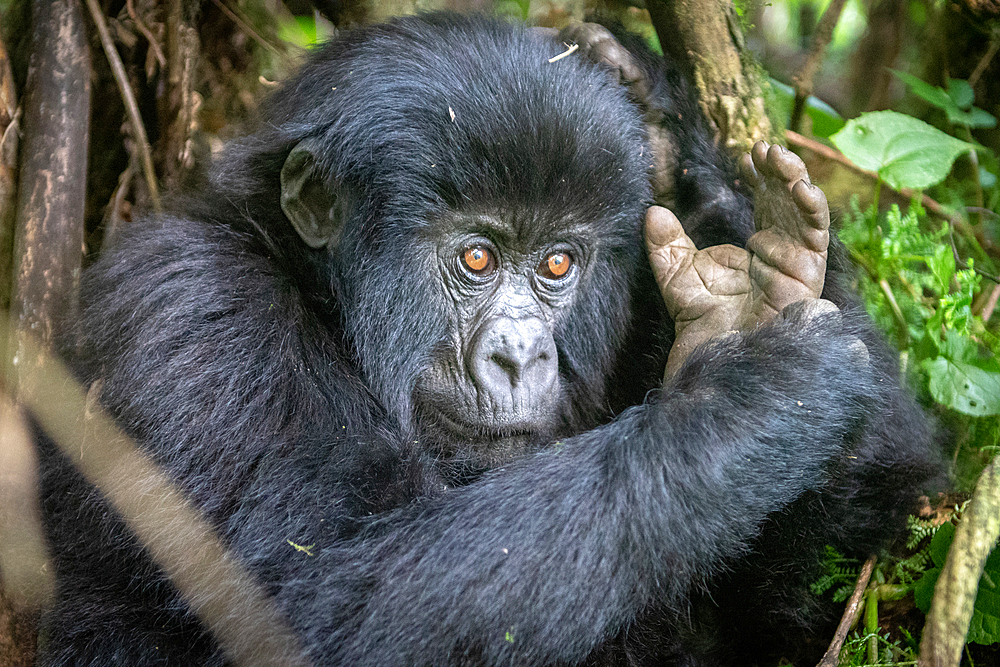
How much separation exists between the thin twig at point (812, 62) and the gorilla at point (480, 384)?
5.53 feet

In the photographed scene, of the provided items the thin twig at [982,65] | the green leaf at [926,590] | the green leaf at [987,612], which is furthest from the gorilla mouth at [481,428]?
the thin twig at [982,65]

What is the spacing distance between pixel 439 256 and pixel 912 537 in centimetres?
209

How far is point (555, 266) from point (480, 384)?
0.63 meters

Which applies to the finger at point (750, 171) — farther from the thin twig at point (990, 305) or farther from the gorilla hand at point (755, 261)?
the thin twig at point (990, 305)

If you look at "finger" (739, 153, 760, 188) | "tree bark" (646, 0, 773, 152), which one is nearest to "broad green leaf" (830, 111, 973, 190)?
"tree bark" (646, 0, 773, 152)

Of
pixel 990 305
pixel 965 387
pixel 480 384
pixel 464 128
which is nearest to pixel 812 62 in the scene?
pixel 990 305

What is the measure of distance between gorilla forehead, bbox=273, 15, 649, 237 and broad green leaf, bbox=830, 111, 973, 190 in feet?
4.21

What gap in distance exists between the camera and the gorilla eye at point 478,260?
343 cm

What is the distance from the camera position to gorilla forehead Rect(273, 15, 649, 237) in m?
3.24

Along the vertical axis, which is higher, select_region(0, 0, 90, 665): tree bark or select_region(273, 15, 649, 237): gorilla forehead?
select_region(273, 15, 649, 237): gorilla forehead

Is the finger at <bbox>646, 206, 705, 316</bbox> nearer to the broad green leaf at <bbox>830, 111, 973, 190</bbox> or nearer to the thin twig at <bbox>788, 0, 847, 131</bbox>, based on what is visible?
the broad green leaf at <bbox>830, 111, 973, 190</bbox>

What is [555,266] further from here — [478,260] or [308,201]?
[308,201]

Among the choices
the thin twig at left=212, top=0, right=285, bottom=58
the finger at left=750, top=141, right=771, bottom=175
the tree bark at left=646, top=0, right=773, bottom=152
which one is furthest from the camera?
the thin twig at left=212, top=0, right=285, bottom=58

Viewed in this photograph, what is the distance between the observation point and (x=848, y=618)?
307cm
